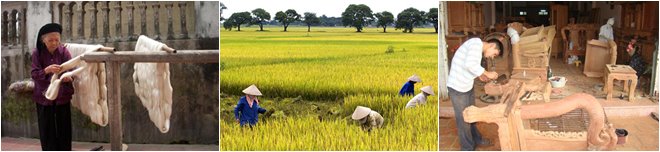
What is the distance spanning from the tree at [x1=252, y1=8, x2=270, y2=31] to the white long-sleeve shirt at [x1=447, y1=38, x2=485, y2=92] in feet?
5.79

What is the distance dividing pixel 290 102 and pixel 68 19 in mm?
2121

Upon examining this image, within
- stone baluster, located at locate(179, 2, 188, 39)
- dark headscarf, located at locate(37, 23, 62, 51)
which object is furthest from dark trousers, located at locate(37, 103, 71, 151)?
stone baluster, located at locate(179, 2, 188, 39)

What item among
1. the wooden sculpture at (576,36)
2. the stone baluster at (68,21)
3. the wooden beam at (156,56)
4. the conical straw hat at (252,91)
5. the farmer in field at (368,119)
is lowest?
the farmer in field at (368,119)

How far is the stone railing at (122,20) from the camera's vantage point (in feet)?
19.9

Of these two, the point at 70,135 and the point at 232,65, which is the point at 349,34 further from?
the point at 70,135

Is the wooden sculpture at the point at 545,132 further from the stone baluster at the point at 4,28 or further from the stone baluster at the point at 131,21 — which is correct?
the stone baluster at the point at 4,28

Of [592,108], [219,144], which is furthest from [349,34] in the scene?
[592,108]

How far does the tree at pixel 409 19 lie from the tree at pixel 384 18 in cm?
7

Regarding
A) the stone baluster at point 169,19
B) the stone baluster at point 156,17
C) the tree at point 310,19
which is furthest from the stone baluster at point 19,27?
the tree at point 310,19

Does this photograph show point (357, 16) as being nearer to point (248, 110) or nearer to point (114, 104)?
point (248, 110)

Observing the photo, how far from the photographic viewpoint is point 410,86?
19.9 ft

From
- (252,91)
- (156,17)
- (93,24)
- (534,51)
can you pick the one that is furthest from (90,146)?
(534,51)

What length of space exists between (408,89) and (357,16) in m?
0.83

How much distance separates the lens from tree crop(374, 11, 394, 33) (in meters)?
6.23
